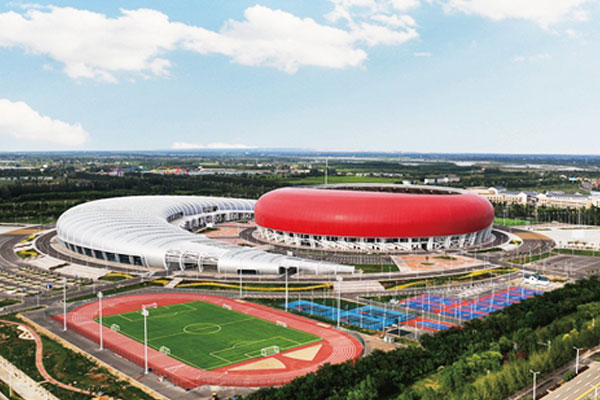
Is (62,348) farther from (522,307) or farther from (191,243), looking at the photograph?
(522,307)

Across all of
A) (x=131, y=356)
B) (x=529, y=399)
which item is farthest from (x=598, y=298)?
(x=131, y=356)

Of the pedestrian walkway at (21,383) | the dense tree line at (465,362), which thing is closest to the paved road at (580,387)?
the dense tree line at (465,362)

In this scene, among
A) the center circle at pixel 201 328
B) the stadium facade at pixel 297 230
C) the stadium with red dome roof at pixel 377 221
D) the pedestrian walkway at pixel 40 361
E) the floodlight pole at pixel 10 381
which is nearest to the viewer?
the floodlight pole at pixel 10 381

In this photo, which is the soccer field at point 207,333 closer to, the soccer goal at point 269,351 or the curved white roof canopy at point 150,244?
the soccer goal at point 269,351

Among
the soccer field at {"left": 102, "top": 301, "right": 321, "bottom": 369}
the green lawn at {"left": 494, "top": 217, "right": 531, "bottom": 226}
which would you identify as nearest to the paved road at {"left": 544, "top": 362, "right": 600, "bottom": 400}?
the soccer field at {"left": 102, "top": 301, "right": 321, "bottom": 369}

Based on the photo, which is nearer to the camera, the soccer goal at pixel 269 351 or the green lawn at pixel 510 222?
the soccer goal at pixel 269 351

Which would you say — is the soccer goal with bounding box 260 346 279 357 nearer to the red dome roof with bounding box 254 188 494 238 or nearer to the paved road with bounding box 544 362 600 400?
the paved road with bounding box 544 362 600 400

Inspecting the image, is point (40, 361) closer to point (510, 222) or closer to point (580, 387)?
point (580, 387)

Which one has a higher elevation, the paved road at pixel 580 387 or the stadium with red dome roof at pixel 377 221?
the stadium with red dome roof at pixel 377 221
